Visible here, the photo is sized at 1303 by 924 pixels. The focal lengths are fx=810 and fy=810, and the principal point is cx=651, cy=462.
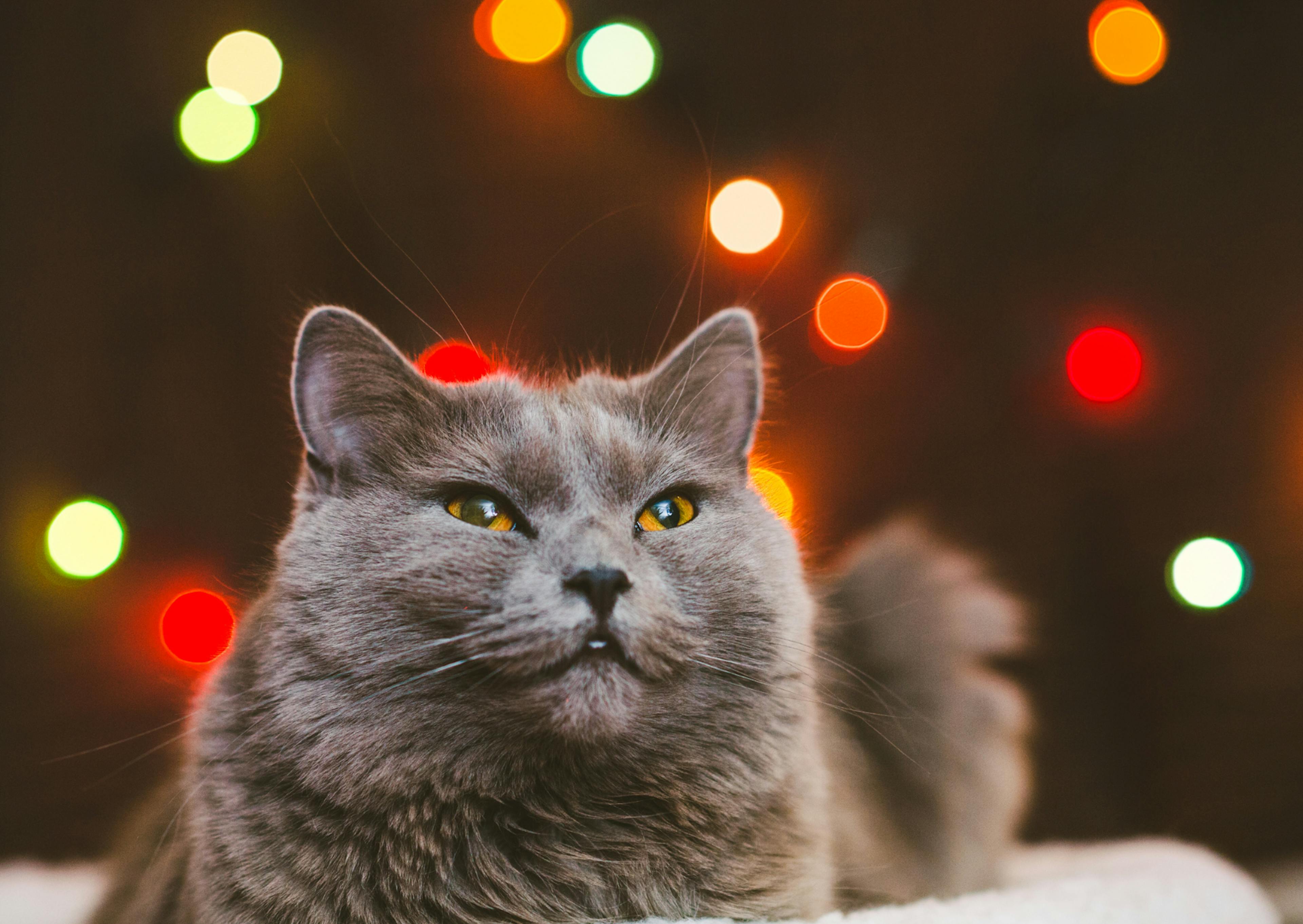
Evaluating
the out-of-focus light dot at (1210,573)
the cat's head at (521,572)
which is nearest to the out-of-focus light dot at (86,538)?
the cat's head at (521,572)

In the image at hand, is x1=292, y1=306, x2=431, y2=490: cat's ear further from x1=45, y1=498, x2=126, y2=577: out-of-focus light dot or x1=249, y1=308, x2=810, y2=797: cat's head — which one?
x1=45, y1=498, x2=126, y2=577: out-of-focus light dot

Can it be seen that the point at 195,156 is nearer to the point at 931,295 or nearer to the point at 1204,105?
the point at 931,295

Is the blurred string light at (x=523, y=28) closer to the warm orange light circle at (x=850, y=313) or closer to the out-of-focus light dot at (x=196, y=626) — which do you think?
the warm orange light circle at (x=850, y=313)

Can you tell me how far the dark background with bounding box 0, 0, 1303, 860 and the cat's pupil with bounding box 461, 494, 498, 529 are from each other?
215mm

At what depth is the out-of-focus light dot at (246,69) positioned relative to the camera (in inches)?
34.9

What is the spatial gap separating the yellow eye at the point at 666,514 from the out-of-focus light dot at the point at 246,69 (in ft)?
2.09

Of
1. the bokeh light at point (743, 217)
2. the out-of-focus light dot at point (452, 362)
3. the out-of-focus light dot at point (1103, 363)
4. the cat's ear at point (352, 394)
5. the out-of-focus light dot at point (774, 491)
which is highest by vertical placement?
the bokeh light at point (743, 217)

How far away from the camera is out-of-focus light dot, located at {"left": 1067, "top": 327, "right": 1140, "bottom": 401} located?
49.4 inches

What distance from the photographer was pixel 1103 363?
50.2 inches

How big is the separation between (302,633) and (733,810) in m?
0.36

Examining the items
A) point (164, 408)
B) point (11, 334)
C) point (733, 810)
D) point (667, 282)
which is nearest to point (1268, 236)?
point (667, 282)

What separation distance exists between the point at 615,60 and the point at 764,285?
32cm

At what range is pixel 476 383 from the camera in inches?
27.9

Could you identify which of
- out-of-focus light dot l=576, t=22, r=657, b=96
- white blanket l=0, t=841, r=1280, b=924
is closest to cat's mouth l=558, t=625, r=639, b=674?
white blanket l=0, t=841, r=1280, b=924
